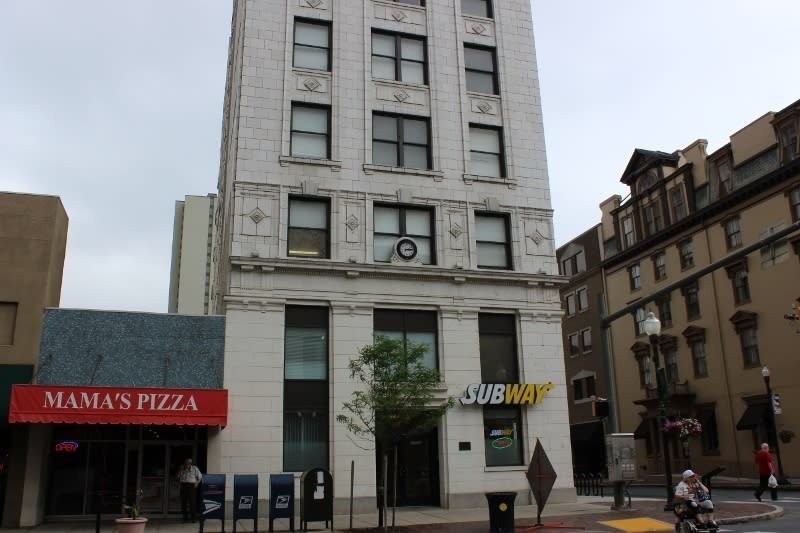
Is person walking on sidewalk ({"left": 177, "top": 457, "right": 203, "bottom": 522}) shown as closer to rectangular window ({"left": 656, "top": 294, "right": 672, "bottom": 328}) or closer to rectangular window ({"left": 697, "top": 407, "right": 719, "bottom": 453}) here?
rectangular window ({"left": 697, "top": 407, "right": 719, "bottom": 453})

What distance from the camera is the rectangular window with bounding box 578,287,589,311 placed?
56188mm

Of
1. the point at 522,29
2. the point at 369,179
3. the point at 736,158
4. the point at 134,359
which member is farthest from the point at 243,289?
the point at 736,158

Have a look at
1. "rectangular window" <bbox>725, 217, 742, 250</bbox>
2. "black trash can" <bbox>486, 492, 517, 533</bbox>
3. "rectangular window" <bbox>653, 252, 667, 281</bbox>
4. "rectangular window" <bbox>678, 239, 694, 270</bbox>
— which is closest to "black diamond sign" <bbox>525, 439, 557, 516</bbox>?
"black trash can" <bbox>486, 492, 517, 533</bbox>

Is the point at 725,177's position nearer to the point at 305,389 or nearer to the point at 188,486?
the point at 305,389

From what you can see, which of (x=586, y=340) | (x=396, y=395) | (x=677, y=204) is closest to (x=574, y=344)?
(x=586, y=340)

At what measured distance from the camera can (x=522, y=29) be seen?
3050 cm

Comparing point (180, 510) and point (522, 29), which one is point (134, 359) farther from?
point (522, 29)

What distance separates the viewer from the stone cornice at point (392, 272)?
23.7 meters

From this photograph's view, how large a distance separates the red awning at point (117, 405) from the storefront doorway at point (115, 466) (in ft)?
7.72

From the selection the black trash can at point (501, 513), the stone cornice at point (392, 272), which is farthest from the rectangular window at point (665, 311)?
the black trash can at point (501, 513)

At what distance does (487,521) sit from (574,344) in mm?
39175

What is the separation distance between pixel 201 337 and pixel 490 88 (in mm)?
15592

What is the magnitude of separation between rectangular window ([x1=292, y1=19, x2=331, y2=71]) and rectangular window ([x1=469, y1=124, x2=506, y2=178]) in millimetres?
6415

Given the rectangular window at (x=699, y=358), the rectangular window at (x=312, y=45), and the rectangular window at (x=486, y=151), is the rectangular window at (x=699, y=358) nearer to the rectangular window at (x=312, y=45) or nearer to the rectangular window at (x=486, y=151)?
the rectangular window at (x=486, y=151)
